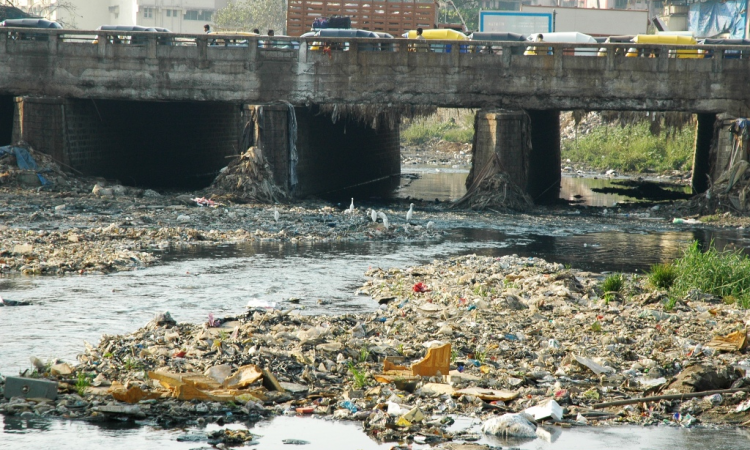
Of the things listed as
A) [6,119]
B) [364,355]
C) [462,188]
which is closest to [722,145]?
[462,188]

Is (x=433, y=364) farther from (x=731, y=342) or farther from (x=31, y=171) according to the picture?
(x=31, y=171)

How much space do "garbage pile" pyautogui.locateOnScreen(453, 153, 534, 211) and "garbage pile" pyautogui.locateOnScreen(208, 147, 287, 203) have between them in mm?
5674

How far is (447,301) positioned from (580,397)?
4.46 m

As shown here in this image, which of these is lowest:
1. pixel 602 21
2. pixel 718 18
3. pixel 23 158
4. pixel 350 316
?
pixel 350 316

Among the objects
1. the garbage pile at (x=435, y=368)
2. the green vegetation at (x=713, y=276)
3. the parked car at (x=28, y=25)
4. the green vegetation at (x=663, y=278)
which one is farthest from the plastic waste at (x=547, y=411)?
the parked car at (x=28, y=25)

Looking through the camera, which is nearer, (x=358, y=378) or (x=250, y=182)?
(x=358, y=378)

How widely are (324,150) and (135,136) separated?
6544 millimetres

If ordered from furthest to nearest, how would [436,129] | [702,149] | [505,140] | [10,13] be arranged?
[436,129]
[10,13]
[702,149]
[505,140]

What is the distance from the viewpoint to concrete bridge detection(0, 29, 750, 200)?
2403 centimetres

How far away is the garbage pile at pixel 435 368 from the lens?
8438 mm

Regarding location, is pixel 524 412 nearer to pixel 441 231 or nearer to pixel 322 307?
pixel 322 307

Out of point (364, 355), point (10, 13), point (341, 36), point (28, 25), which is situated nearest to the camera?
point (364, 355)

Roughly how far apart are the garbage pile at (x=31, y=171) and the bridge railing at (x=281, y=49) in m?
3.01

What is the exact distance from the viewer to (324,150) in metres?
29.9
